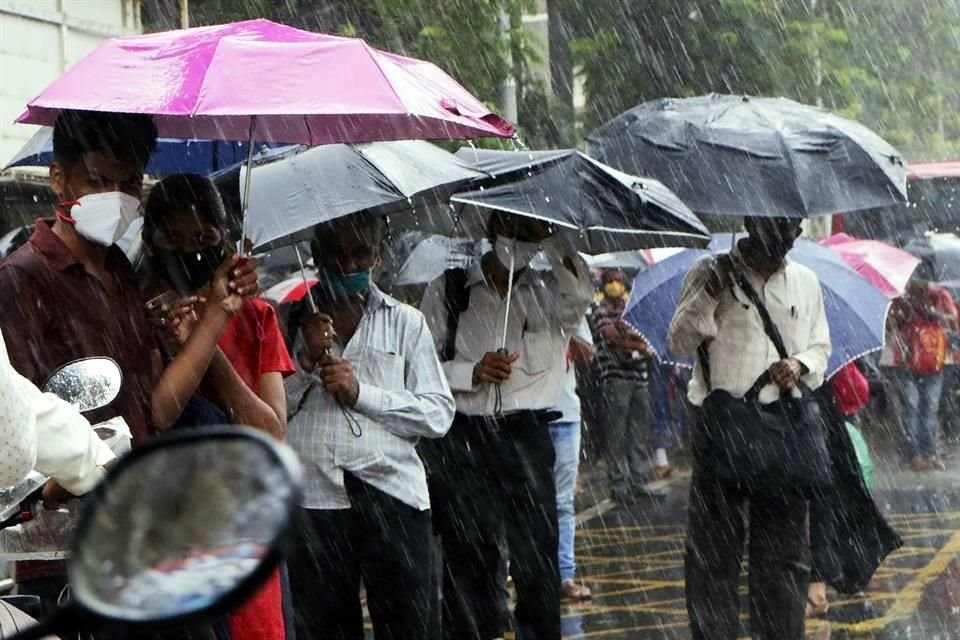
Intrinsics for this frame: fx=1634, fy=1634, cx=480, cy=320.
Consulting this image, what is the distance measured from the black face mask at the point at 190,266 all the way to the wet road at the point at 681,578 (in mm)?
4570

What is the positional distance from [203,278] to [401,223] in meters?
4.04

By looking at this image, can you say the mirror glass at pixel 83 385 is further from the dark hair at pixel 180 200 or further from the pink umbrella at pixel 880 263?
the pink umbrella at pixel 880 263

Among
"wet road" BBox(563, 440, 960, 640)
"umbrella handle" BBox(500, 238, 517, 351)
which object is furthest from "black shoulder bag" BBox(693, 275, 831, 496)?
"wet road" BBox(563, 440, 960, 640)

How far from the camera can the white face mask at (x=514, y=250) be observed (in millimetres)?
7086

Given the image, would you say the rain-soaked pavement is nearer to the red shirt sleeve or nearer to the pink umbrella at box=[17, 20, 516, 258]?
the red shirt sleeve

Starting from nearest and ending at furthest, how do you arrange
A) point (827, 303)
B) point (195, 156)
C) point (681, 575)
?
point (195, 156) → point (827, 303) → point (681, 575)

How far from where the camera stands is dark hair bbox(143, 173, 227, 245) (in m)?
4.56

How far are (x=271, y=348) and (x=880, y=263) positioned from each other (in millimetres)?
9170

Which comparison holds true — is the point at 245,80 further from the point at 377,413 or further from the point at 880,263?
the point at 880,263

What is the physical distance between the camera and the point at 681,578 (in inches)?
410

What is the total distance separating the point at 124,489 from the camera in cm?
143

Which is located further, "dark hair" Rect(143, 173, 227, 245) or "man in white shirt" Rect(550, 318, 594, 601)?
"man in white shirt" Rect(550, 318, 594, 601)

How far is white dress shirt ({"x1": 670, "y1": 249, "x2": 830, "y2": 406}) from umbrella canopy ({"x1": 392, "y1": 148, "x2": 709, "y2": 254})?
0.30 meters

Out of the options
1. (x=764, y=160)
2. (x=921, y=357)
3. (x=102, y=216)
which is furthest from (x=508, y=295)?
(x=921, y=357)
